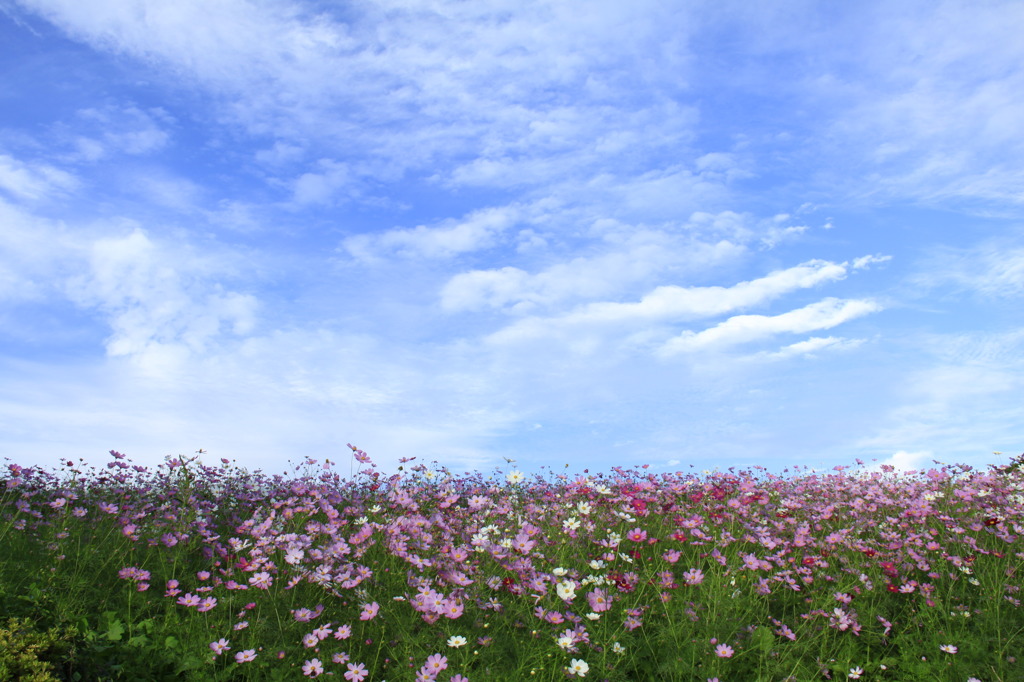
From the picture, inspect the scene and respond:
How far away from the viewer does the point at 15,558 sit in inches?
228

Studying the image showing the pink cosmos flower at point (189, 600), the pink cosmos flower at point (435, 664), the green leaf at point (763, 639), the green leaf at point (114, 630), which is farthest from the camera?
the pink cosmos flower at point (189, 600)

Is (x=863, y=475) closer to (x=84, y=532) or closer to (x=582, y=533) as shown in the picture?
(x=582, y=533)

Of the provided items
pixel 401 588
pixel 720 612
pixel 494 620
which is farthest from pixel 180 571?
pixel 720 612

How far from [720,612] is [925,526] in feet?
12.6

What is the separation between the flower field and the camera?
4.55m

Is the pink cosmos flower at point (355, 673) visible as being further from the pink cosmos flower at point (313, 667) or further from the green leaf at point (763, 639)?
the green leaf at point (763, 639)

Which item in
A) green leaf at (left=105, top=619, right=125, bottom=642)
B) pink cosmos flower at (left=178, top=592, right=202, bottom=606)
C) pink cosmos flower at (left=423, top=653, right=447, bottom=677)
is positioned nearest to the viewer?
pink cosmos flower at (left=423, top=653, right=447, bottom=677)

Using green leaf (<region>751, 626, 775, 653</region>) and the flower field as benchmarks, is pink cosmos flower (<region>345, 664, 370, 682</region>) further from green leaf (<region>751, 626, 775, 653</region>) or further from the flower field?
green leaf (<region>751, 626, 775, 653</region>)

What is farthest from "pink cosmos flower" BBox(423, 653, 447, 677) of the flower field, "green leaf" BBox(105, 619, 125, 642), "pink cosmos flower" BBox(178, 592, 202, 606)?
"green leaf" BBox(105, 619, 125, 642)

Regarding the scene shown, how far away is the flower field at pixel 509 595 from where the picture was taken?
455 centimetres

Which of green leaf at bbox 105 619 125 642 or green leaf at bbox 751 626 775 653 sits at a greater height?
green leaf at bbox 105 619 125 642

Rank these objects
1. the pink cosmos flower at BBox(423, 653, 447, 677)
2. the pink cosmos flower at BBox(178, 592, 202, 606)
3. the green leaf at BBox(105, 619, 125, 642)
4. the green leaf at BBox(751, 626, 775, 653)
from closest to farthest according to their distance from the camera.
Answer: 1. the pink cosmos flower at BBox(423, 653, 447, 677)
2. the green leaf at BBox(105, 619, 125, 642)
3. the green leaf at BBox(751, 626, 775, 653)
4. the pink cosmos flower at BBox(178, 592, 202, 606)

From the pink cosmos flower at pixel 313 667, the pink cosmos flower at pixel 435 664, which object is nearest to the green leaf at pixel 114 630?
the pink cosmos flower at pixel 313 667

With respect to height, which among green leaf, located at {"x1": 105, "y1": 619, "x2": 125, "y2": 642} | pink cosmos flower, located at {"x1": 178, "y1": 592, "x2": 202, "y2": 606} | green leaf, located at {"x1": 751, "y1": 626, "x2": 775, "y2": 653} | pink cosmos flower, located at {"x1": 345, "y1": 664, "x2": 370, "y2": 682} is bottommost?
green leaf, located at {"x1": 751, "y1": 626, "x2": 775, "y2": 653}
